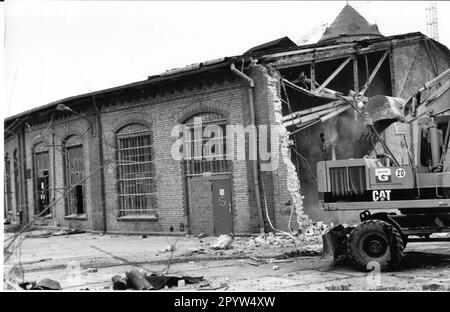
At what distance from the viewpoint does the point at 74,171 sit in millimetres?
19562

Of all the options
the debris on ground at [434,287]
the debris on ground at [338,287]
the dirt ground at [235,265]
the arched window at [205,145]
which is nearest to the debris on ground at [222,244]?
the dirt ground at [235,265]

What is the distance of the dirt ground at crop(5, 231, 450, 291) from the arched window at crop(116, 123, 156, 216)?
68.9 inches

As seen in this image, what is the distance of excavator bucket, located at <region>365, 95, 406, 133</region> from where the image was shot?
9945 millimetres

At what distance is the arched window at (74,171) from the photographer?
19.2 meters

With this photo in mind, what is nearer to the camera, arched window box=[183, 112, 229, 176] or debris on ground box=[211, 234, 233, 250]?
debris on ground box=[211, 234, 233, 250]

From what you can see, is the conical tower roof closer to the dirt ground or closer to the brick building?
the brick building

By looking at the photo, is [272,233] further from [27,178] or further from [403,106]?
[27,178]

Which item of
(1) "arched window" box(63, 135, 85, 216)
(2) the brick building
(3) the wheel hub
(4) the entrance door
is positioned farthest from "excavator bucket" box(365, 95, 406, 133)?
(1) "arched window" box(63, 135, 85, 216)

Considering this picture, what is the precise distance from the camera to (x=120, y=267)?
1081cm

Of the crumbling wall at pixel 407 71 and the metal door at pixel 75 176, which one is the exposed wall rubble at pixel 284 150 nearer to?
the crumbling wall at pixel 407 71

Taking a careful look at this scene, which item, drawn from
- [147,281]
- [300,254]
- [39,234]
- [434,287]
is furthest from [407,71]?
[39,234]

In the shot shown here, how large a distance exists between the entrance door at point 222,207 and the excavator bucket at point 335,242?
5.31m

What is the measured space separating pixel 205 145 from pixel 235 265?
569 cm
